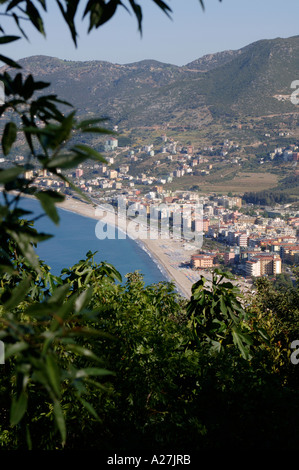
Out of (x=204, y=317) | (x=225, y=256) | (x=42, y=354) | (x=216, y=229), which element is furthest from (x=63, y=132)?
(x=216, y=229)

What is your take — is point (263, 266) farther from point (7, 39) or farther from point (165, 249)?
point (7, 39)

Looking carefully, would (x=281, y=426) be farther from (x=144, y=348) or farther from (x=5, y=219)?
(x=5, y=219)

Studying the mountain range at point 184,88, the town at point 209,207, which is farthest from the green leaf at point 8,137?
the mountain range at point 184,88

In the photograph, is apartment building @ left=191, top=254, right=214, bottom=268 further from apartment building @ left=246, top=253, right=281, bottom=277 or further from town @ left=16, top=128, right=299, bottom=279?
apartment building @ left=246, top=253, right=281, bottom=277

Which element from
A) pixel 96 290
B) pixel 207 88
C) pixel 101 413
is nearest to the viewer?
pixel 101 413

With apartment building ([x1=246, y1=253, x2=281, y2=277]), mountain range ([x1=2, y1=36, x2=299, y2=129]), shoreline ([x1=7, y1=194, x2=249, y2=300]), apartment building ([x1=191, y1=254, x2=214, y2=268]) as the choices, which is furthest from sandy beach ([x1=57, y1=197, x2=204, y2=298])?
mountain range ([x1=2, y1=36, x2=299, y2=129])

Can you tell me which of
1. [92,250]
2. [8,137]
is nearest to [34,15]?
[8,137]

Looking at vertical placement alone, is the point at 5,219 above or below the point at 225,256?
above
